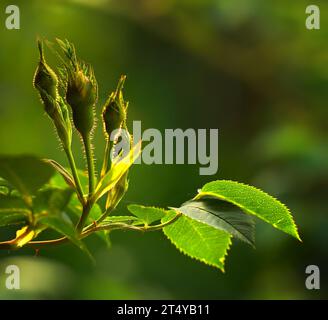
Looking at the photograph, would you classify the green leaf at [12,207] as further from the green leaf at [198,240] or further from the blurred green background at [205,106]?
the blurred green background at [205,106]

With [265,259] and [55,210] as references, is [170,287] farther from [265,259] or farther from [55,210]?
[55,210]

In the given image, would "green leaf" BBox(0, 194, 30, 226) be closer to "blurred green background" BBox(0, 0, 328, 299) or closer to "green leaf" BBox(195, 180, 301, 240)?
"green leaf" BBox(195, 180, 301, 240)

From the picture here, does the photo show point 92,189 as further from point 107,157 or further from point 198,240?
point 198,240

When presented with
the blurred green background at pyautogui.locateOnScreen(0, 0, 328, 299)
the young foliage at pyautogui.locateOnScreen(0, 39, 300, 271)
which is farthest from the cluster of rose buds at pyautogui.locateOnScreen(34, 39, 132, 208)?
the blurred green background at pyautogui.locateOnScreen(0, 0, 328, 299)

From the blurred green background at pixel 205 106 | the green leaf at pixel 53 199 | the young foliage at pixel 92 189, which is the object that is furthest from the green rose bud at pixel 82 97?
the blurred green background at pixel 205 106
